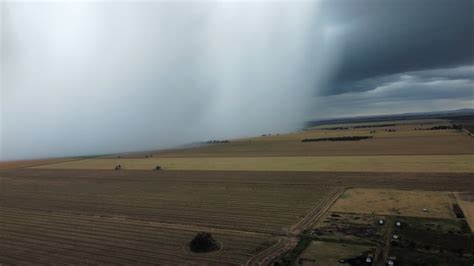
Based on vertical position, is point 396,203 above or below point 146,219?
below

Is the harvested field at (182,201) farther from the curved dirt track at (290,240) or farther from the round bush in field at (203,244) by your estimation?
the round bush in field at (203,244)

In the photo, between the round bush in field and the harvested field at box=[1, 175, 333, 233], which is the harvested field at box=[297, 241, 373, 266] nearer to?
the harvested field at box=[1, 175, 333, 233]

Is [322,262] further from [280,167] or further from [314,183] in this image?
[280,167]

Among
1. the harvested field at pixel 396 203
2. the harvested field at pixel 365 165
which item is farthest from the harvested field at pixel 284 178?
the harvested field at pixel 365 165

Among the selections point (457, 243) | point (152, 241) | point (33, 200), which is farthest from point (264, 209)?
point (33, 200)

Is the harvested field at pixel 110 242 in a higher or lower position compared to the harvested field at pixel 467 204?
higher

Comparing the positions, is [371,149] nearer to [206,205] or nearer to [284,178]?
[284,178]

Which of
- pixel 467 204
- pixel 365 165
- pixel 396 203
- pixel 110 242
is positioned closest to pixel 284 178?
pixel 365 165
